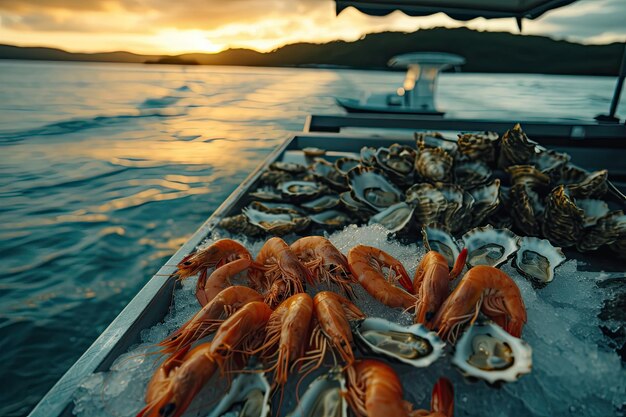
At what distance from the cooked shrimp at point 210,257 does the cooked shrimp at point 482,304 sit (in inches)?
42.5

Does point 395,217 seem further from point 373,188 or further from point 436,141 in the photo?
point 436,141

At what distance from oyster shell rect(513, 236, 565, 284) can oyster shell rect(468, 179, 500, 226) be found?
429 millimetres

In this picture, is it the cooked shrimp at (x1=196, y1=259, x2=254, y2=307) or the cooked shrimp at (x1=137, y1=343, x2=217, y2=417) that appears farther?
the cooked shrimp at (x1=196, y1=259, x2=254, y2=307)

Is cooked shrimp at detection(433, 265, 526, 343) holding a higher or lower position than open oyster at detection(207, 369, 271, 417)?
higher

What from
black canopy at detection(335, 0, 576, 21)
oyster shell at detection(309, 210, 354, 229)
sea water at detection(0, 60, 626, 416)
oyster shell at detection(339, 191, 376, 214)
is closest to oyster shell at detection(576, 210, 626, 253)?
oyster shell at detection(339, 191, 376, 214)

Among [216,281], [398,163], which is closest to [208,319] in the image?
[216,281]

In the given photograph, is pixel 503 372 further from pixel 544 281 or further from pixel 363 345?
pixel 544 281

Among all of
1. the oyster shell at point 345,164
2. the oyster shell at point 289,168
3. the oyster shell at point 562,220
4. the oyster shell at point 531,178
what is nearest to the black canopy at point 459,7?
the oyster shell at point 345,164

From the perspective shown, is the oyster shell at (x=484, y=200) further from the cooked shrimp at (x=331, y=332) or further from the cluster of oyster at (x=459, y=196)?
the cooked shrimp at (x=331, y=332)

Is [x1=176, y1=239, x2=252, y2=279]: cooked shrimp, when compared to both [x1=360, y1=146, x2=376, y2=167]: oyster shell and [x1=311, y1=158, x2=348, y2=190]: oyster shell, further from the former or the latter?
[x1=360, y1=146, x2=376, y2=167]: oyster shell

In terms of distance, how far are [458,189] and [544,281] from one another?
896 mm

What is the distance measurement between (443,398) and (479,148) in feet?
7.57

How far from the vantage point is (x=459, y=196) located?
2344mm

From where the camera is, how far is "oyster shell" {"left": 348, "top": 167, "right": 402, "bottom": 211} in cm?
266
